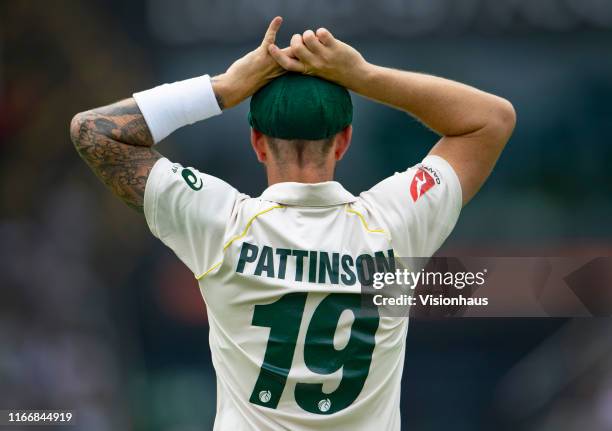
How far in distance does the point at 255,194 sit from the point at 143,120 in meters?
4.48

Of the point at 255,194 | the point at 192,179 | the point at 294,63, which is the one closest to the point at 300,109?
the point at 294,63

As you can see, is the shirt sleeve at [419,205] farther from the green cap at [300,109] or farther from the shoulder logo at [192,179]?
the shoulder logo at [192,179]

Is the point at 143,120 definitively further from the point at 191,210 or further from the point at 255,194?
the point at 255,194

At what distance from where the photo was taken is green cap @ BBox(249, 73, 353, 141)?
99.7 inches

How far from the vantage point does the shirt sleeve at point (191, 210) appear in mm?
2502

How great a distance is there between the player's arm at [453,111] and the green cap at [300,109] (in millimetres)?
95

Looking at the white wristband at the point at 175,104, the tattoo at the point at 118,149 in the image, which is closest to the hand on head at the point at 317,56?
the white wristband at the point at 175,104

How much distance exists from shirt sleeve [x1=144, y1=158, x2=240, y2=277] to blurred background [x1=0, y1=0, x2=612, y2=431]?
438 centimetres

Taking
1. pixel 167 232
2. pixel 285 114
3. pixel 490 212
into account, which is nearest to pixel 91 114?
pixel 167 232

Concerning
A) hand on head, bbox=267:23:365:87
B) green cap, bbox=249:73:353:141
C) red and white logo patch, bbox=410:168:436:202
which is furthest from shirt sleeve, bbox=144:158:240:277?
red and white logo patch, bbox=410:168:436:202

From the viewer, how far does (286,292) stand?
249 centimetres

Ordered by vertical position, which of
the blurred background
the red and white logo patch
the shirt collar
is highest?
the shirt collar

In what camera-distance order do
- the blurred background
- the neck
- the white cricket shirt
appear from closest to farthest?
1. the white cricket shirt
2. the neck
3. the blurred background

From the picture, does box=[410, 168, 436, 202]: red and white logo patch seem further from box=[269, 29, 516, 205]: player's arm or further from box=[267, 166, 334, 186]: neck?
box=[267, 166, 334, 186]: neck
